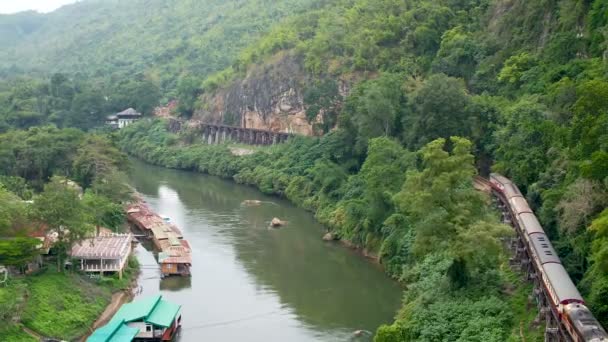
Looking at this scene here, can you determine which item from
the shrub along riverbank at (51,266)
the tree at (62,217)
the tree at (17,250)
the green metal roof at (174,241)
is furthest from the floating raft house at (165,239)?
the tree at (17,250)

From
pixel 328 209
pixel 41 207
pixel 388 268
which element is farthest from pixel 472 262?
pixel 328 209

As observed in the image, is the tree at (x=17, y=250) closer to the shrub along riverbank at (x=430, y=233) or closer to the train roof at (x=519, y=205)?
the shrub along riverbank at (x=430, y=233)

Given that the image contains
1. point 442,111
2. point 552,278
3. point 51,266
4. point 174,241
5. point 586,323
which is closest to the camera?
point 586,323

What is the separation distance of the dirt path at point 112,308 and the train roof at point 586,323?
19456 mm

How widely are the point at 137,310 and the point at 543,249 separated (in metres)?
17.4

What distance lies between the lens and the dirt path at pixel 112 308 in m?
34.1

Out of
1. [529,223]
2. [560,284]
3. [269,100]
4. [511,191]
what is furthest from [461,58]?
[560,284]

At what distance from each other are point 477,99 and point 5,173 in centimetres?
3323

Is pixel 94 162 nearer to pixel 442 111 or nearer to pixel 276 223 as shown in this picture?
pixel 276 223

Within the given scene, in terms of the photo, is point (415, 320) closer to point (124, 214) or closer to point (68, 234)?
point (68, 234)

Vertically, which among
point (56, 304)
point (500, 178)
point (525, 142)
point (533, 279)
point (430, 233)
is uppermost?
point (525, 142)

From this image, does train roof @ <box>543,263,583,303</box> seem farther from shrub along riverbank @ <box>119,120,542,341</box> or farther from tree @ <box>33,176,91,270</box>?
tree @ <box>33,176,91,270</box>

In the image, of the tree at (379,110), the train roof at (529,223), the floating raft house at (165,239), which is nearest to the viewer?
the train roof at (529,223)

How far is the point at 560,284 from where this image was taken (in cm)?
2647
